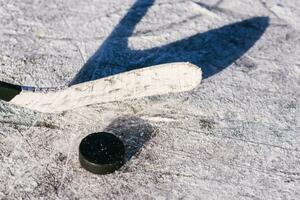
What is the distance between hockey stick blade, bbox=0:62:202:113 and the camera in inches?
105

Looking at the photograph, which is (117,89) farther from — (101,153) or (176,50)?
(176,50)

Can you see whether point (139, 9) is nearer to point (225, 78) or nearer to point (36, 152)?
point (225, 78)

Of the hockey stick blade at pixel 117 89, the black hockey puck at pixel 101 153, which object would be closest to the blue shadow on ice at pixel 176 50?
the hockey stick blade at pixel 117 89

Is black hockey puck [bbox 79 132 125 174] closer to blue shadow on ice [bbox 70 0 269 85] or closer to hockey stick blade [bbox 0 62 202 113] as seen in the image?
hockey stick blade [bbox 0 62 202 113]

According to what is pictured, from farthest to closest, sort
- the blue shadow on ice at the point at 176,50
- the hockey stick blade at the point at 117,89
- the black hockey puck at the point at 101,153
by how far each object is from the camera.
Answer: the blue shadow on ice at the point at 176,50, the hockey stick blade at the point at 117,89, the black hockey puck at the point at 101,153

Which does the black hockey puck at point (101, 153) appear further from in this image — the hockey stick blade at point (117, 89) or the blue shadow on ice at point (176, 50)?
the blue shadow on ice at point (176, 50)

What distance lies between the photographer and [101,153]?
2.38 m

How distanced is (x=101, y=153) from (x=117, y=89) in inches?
18.2

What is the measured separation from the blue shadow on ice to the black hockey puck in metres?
0.59

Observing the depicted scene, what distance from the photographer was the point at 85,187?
2334 millimetres

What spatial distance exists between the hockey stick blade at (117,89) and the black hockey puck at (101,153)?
30cm

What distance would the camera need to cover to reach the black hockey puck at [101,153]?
7.69 ft

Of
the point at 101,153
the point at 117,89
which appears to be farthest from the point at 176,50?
the point at 101,153

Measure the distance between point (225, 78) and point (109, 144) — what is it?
1018mm
